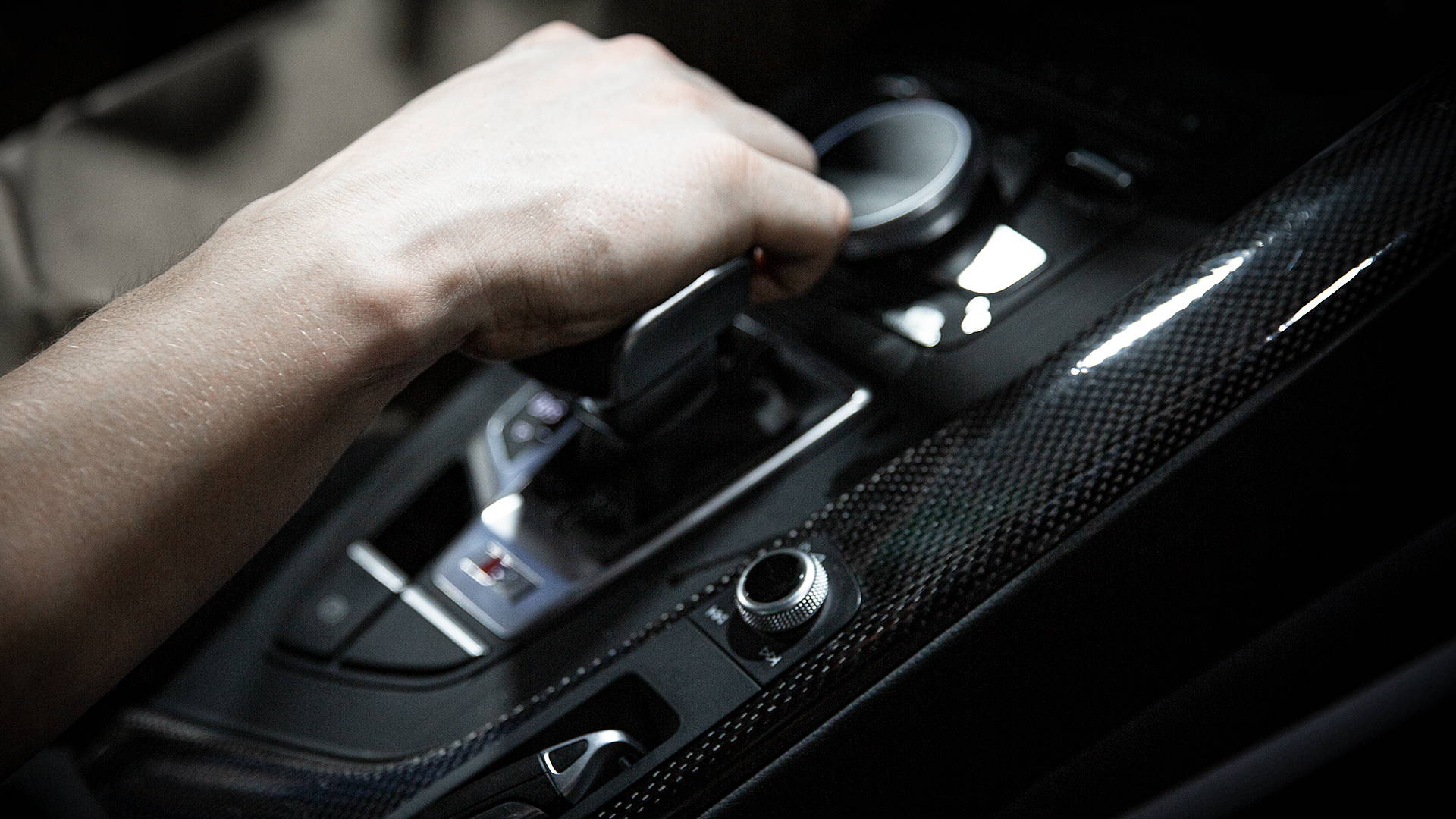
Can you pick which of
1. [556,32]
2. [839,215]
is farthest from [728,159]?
[556,32]

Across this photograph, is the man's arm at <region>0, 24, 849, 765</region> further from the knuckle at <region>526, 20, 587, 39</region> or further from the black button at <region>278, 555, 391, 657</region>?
the black button at <region>278, 555, 391, 657</region>

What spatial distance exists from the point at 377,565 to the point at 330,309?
0.28 metres

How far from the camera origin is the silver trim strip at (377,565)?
0.69m

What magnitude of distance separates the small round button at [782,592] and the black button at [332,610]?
0.28 m

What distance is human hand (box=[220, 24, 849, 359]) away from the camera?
50 centimetres

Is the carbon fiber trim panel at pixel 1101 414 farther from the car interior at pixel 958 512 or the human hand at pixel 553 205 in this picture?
the human hand at pixel 553 205

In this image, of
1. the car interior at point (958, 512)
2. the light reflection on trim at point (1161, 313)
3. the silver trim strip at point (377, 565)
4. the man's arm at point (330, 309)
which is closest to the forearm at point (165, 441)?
the man's arm at point (330, 309)

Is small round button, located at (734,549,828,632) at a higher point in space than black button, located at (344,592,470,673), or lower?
higher

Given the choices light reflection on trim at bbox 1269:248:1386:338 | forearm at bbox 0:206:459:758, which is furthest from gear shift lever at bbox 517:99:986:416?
light reflection on trim at bbox 1269:248:1386:338

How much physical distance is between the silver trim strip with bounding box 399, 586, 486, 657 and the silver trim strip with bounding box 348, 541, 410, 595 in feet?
0.04

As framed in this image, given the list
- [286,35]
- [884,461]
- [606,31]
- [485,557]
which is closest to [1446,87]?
[884,461]

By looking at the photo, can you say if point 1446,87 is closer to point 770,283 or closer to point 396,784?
point 770,283

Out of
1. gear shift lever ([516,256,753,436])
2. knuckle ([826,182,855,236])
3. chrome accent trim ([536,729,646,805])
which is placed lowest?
chrome accent trim ([536,729,646,805])

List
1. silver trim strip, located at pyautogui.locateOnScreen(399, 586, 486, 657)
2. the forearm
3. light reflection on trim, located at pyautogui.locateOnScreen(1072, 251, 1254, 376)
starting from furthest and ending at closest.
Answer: silver trim strip, located at pyautogui.locateOnScreen(399, 586, 486, 657) < light reflection on trim, located at pyautogui.locateOnScreen(1072, 251, 1254, 376) < the forearm
